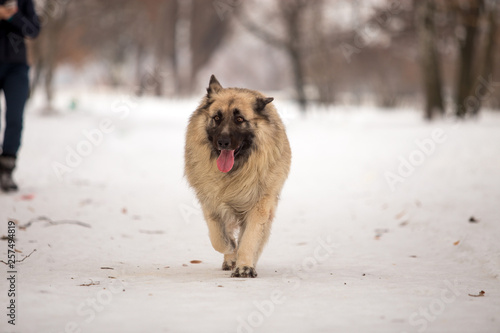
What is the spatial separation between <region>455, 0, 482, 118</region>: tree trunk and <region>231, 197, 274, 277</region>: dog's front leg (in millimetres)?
15100

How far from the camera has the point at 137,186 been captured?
36.9 feet

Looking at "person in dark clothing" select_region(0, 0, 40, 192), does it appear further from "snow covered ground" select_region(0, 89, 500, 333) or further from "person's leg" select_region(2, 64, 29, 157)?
"snow covered ground" select_region(0, 89, 500, 333)

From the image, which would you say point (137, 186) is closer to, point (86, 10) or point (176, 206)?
point (176, 206)

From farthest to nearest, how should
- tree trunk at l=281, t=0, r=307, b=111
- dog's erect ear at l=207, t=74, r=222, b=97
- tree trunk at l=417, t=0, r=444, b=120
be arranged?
tree trunk at l=281, t=0, r=307, b=111, tree trunk at l=417, t=0, r=444, b=120, dog's erect ear at l=207, t=74, r=222, b=97

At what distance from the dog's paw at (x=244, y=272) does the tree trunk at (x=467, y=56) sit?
15.6 meters

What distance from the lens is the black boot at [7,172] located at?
321 inches

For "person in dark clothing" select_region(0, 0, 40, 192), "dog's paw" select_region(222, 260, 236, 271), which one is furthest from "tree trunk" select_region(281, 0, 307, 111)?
"dog's paw" select_region(222, 260, 236, 271)

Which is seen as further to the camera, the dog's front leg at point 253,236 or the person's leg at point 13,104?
the person's leg at point 13,104

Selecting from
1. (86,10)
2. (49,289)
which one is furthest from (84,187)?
(86,10)

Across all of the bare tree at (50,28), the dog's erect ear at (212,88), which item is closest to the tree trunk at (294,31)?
A: the bare tree at (50,28)

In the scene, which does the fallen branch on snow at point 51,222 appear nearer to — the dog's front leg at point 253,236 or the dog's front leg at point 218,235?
the dog's front leg at point 218,235

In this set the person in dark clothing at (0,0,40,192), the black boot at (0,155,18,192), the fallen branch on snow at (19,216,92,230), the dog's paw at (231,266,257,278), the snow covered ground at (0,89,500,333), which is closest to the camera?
the snow covered ground at (0,89,500,333)

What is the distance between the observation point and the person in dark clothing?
313 inches

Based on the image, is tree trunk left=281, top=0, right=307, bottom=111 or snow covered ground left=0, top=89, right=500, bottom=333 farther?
tree trunk left=281, top=0, right=307, bottom=111
